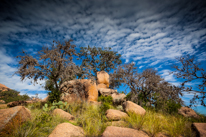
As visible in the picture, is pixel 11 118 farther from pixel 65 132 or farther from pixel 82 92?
pixel 82 92

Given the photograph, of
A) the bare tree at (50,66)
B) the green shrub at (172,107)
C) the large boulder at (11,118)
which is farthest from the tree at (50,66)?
the green shrub at (172,107)

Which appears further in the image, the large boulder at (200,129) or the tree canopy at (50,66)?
the tree canopy at (50,66)

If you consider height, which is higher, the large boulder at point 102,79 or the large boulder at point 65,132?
the large boulder at point 102,79

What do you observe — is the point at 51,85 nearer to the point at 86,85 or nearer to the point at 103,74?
the point at 86,85

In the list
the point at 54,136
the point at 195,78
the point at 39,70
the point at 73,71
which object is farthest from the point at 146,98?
the point at 39,70

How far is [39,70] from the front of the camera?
330 inches

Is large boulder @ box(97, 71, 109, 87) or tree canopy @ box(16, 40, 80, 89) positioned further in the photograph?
large boulder @ box(97, 71, 109, 87)

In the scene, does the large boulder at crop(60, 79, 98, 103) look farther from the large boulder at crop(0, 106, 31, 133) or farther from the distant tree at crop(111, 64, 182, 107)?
the large boulder at crop(0, 106, 31, 133)

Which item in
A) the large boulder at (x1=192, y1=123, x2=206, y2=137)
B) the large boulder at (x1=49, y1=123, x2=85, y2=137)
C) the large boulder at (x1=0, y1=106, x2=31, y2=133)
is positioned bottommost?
the large boulder at (x1=192, y1=123, x2=206, y2=137)

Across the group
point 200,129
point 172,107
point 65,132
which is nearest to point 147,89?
point 172,107

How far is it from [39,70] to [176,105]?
13.0 m

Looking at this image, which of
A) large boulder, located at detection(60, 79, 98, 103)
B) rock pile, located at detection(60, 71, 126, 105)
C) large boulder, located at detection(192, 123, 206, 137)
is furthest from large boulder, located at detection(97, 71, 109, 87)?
large boulder, located at detection(192, 123, 206, 137)

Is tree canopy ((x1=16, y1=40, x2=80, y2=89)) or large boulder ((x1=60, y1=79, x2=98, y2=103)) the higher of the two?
tree canopy ((x1=16, y1=40, x2=80, y2=89))

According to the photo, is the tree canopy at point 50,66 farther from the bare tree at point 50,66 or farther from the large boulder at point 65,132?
the large boulder at point 65,132
